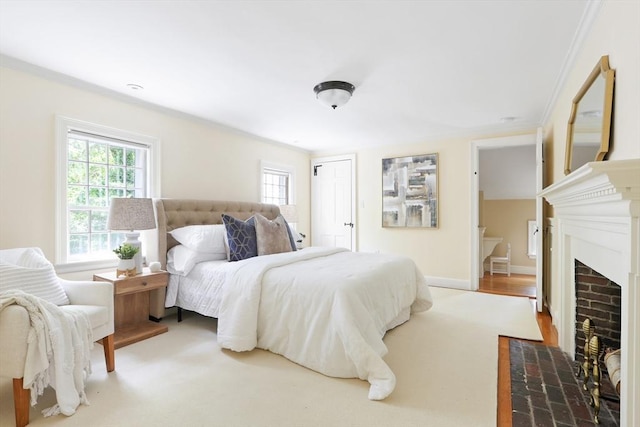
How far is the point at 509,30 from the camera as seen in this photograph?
2.16 m

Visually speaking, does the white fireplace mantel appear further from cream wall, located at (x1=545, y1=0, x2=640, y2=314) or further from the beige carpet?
the beige carpet

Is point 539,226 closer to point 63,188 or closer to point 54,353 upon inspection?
point 54,353

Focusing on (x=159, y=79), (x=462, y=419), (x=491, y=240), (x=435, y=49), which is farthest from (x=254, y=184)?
(x=491, y=240)

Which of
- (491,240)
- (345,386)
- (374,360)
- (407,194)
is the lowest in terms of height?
(345,386)

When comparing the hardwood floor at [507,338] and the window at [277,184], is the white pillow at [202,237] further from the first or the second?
the hardwood floor at [507,338]

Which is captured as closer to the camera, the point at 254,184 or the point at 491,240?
the point at 254,184

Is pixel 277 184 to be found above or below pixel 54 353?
above

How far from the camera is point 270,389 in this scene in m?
2.05

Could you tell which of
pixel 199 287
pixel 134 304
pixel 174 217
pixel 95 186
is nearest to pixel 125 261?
pixel 134 304

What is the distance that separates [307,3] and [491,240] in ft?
17.8

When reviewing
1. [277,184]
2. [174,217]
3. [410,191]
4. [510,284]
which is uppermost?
[277,184]

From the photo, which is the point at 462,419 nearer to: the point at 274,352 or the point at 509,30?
the point at 274,352

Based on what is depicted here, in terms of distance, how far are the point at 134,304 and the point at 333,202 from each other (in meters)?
3.68

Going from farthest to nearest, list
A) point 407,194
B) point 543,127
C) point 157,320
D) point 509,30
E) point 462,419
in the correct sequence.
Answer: point 407,194, point 543,127, point 157,320, point 509,30, point 462,419
